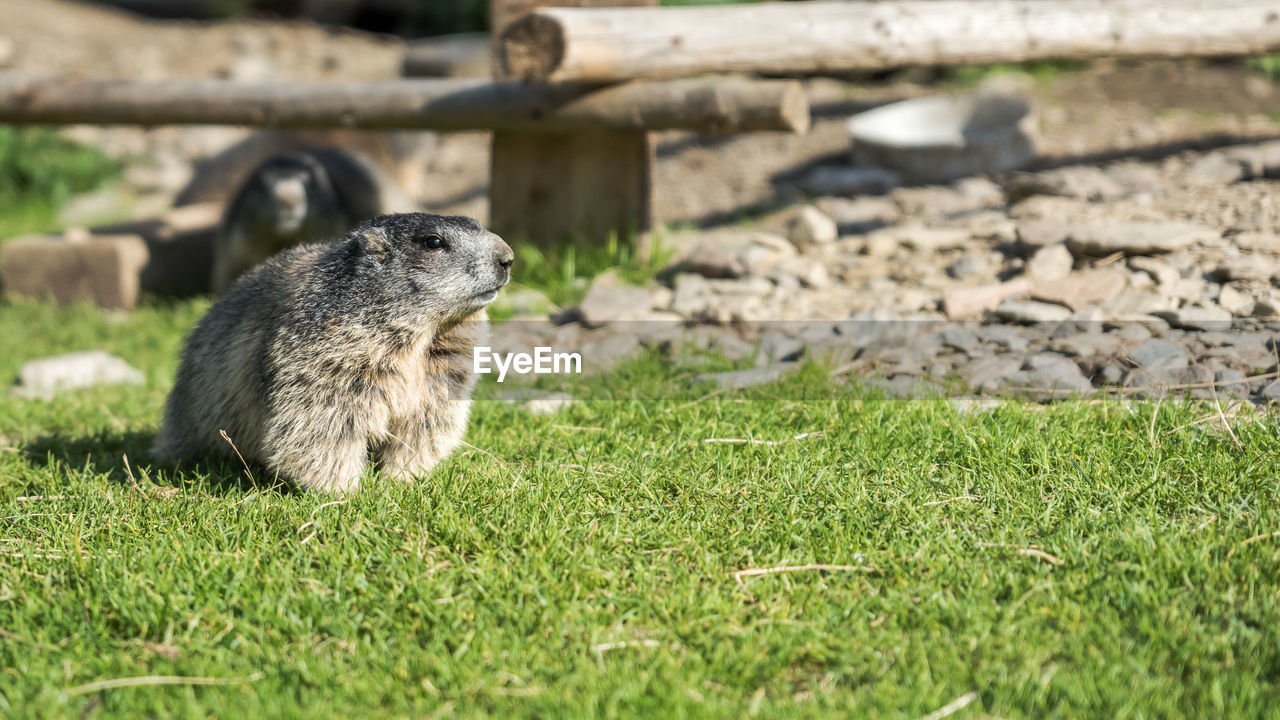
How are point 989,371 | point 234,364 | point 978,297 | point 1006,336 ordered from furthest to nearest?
1. point 978,297
2. point 1006,336
3. point 989,371
4. point 234,364

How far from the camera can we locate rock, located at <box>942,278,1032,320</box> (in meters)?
5.52

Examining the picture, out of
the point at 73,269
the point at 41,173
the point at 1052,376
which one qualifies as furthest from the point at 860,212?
the point at 41,173

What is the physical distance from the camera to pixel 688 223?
8289 millimetres

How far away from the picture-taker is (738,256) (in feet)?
21.8

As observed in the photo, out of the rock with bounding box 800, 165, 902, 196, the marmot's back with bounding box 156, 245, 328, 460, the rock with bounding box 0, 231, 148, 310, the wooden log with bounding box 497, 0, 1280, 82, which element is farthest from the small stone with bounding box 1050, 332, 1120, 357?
the rock with bounding box 0, 231, 148, 310

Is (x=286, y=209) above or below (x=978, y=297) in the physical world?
below

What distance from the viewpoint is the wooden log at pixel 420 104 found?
645cm

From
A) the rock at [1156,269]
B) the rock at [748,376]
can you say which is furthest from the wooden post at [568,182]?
the rock at [1156,269]

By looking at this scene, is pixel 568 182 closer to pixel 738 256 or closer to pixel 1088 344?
pixel 738 256

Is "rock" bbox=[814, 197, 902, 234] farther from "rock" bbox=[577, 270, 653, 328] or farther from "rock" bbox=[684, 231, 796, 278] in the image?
"rock" bbox=[577, 270, 653, 328]

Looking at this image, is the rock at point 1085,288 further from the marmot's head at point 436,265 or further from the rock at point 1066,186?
the marmot's head at point 436,265

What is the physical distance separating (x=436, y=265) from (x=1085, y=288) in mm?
3293

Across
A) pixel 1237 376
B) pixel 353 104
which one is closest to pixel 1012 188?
pixel 1237 376
